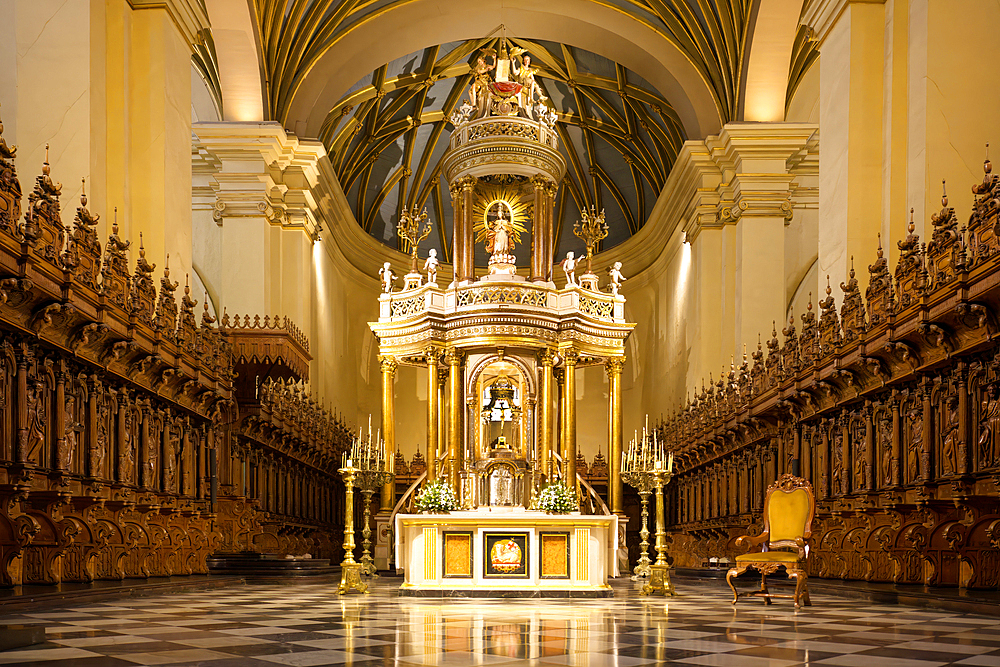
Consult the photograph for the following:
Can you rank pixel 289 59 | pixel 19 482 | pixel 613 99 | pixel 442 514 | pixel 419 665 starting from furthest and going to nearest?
1. pixel 613 99
2. pixel 289 59
3. pixel 442 514
4. pixel 19 482
5. pixel 419 665

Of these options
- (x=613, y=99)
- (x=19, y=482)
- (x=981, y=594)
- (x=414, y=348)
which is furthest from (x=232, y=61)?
(x=981, y=594)

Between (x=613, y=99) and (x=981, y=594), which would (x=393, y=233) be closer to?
(x=613, y=99)

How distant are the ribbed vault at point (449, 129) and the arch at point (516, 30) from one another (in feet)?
4.08

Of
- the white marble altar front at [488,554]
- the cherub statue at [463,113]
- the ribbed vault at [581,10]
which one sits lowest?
the white marble altar front at [488,554]

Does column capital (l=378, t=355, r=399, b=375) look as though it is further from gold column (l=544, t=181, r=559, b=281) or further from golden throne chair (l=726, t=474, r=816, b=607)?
golden throne chair (l=726, t=474, r=816, b=607)

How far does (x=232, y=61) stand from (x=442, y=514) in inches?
403

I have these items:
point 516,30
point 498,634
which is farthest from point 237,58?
point 498,634

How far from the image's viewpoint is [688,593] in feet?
36.4

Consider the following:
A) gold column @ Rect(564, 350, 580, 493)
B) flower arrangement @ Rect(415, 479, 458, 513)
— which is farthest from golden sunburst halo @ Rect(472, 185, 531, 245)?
flower arrangement @ Rect(415, 479, 458, 513)

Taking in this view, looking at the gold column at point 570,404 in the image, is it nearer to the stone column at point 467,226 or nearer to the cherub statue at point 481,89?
the stone column at point 467,226

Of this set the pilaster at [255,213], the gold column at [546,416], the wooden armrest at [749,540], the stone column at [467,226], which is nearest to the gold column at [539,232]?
the stone column at [467,226]

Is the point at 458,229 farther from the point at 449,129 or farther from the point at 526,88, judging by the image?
the point at 449,129

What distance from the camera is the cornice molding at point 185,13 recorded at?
12.7m

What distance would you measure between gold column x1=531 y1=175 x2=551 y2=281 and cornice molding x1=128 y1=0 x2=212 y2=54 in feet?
22.6
